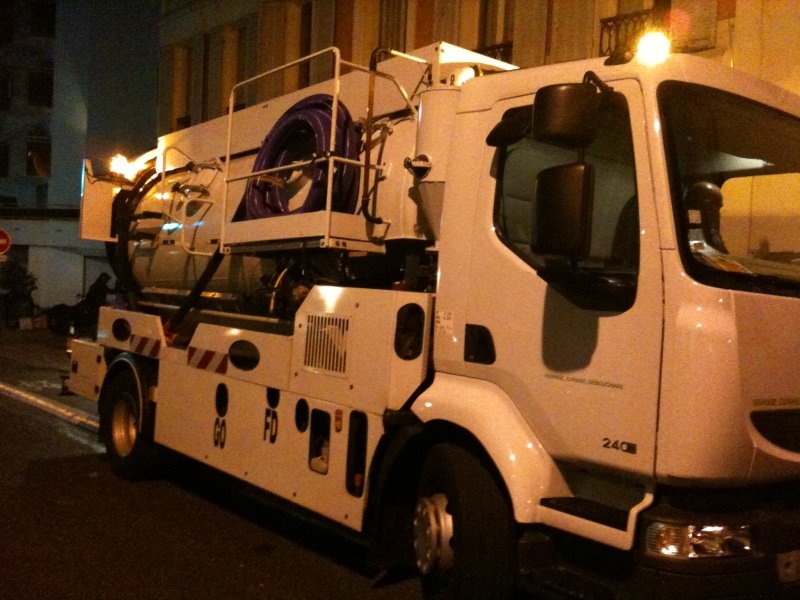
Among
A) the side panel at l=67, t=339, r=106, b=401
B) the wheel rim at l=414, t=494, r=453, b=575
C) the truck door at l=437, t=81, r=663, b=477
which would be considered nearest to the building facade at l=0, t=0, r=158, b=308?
the side panel at l=67, t=339, r=106, b=401

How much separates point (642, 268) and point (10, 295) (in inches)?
1065

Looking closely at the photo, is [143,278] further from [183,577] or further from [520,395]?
[520,395]

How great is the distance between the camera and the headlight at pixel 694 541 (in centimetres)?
323

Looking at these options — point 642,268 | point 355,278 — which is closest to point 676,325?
point 642,268

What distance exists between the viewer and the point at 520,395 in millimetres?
3850

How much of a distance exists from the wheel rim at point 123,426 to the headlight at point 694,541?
5370 millimetres

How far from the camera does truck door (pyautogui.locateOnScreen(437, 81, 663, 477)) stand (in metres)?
3.35

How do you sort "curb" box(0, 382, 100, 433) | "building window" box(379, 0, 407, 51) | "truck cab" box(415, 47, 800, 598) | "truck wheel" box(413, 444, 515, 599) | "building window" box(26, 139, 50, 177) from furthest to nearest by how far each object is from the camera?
1. "building window" box(26, 139, 50, 177)
2. "building window" box(379, 0, 407, 51)
3. "curb" box(0, 382, 100, 433)
4. "truck wheel" box(413, 444, 515, 599)
5. "truck cab" box(415, 47, 800, 598)

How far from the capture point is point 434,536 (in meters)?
4.11

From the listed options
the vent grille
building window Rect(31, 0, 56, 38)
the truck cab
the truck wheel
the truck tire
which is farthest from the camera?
building window Rect(31, 0, 56, 38)

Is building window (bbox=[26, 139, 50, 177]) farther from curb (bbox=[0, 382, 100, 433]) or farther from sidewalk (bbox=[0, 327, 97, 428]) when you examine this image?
curb (bbox=[0, 382, 100, 433])

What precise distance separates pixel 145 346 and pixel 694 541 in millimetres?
5177

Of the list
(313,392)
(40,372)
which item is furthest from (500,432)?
(40,372)

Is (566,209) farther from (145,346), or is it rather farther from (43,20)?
(43,20)
